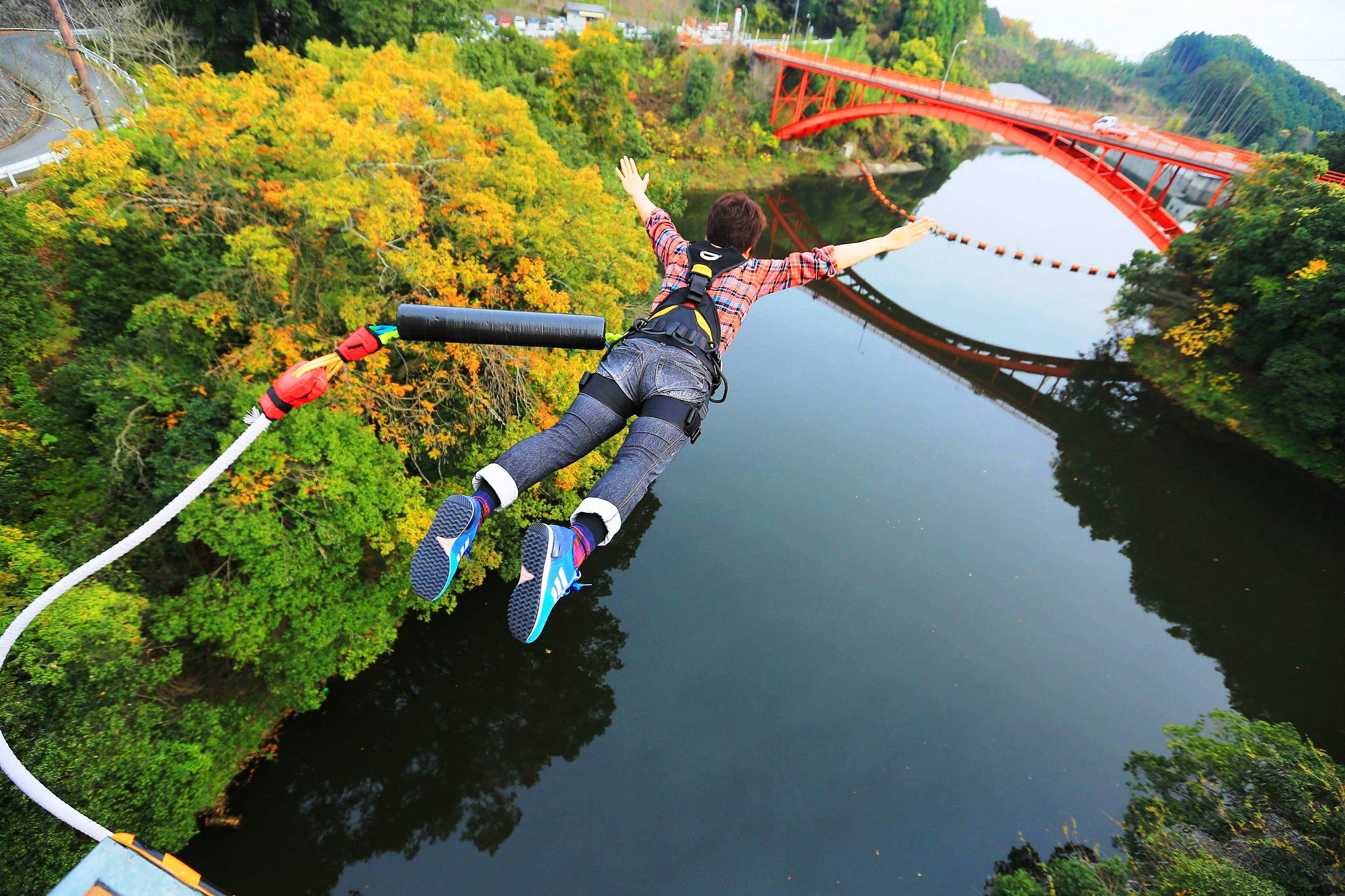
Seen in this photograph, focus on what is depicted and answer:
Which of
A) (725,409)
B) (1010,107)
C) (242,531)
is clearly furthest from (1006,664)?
(1010,107)

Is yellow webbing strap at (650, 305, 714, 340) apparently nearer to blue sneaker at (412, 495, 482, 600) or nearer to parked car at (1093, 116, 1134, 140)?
blue sneaker at (412, 495, 482, 600)

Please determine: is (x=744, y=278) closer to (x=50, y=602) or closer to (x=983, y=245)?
(x=50, y=602)

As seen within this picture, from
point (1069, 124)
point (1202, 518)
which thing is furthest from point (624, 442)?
point (1069, 124)

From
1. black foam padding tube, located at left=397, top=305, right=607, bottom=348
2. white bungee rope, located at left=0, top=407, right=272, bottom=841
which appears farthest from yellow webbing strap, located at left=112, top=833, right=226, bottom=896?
black foam padding tube, located at left=397, top=305, right=607, bottom=348

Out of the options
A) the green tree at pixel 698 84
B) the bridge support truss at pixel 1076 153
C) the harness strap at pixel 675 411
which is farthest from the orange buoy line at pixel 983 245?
the harness strap at pixel 675 411

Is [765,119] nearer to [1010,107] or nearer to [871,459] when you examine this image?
[1010,107]
